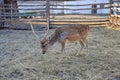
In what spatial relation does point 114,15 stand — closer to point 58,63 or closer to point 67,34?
point 67,34

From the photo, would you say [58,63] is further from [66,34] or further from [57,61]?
[66,34]

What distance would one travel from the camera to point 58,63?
6.12 metres

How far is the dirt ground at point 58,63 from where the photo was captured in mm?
5215

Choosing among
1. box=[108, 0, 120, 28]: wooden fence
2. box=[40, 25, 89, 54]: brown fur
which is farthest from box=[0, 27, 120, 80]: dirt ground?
box=[108, 0, 120, 28]: wooden fence

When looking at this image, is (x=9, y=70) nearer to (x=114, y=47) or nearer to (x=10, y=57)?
(x=10, y=57)

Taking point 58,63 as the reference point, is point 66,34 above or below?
above

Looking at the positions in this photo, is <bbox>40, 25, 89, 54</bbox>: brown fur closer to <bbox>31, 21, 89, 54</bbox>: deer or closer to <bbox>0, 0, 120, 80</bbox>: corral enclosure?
<bbox>31, 21, 89, 54</bbox>: deer

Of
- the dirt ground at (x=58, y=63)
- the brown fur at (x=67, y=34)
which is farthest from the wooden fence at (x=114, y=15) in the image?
the brown fur at (x=67, y=34)

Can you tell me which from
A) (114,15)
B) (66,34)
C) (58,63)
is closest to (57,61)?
(58,63)

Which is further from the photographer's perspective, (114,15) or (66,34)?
(114,15)

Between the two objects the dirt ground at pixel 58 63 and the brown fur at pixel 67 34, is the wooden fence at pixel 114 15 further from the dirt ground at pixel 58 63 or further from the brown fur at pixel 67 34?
the brown fur at pixel 67 34

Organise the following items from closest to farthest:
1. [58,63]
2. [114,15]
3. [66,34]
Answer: [58,63], [66,34], [114,15]

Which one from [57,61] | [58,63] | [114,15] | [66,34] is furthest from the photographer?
[114,15]

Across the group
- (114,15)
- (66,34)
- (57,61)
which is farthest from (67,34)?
(114,15)
